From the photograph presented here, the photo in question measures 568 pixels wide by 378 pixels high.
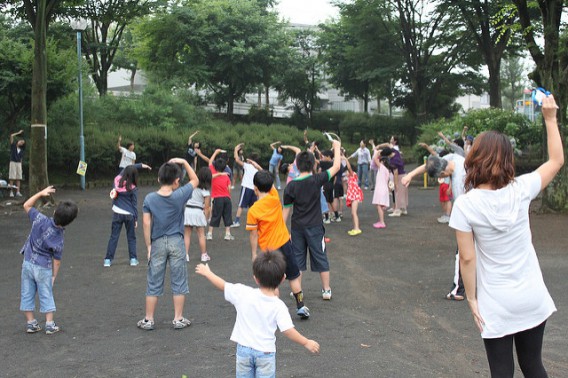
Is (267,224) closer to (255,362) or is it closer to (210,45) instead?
(255,362)

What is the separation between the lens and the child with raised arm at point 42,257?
628 centimetres

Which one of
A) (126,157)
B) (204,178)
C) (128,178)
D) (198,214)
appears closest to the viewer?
(128,178)

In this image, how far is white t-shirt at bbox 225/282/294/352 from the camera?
384cm

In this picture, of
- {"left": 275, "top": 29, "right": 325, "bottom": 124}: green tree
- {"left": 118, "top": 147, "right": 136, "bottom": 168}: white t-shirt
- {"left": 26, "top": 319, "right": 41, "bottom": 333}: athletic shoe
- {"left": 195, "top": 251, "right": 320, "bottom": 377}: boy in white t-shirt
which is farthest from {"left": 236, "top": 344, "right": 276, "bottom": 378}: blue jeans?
{"left": 275, "top": 29, "right": 325, "bottom": 124}: green tree

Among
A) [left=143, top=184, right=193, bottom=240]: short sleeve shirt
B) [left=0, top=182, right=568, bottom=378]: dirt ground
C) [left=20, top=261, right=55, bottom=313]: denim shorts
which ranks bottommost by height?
[left=0, top=182, right=568, bottom=378]: dirt ground

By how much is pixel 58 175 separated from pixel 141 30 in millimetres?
14675

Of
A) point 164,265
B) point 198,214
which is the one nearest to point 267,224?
point 164,265

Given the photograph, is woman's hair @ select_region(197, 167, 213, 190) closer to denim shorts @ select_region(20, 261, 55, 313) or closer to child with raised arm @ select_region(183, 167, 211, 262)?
child with raised arm @ select_region(183, 167, 211, 262)

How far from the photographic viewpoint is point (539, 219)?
45.4 feet

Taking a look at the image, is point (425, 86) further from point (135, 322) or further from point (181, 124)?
point (135, 322)

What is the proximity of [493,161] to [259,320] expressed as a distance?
1697mm

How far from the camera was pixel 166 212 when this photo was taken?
639cm

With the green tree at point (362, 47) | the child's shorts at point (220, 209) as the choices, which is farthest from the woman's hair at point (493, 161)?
the green tree at point (362, 47)

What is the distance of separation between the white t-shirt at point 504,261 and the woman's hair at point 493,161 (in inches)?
2.4
